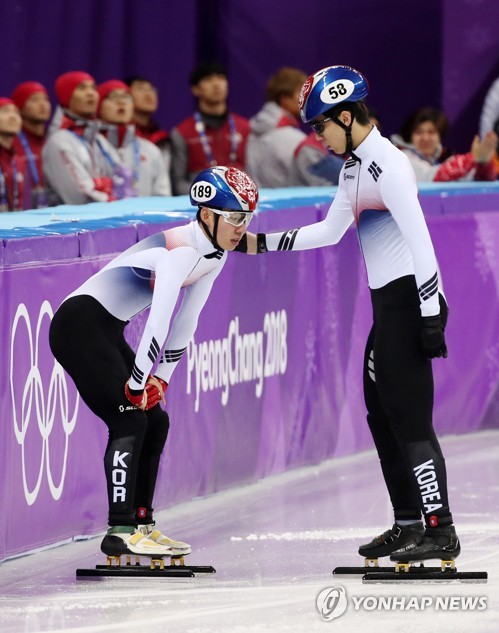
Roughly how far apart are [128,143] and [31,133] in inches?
28.0

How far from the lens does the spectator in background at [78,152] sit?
10.0m

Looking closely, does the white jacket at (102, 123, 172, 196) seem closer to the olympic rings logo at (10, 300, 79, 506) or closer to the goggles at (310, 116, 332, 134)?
the olympic rings logo at (10, 300, 79, 506)

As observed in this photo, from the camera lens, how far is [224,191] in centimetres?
629

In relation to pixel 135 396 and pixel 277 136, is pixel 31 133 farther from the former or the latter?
pixel 135 396

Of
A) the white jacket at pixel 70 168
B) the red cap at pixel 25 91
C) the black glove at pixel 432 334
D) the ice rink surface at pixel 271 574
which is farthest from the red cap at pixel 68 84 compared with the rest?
the black glove at pixel 432 334

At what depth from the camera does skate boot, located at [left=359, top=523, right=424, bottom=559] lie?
6.37m

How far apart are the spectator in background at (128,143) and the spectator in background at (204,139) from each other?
0.58 m

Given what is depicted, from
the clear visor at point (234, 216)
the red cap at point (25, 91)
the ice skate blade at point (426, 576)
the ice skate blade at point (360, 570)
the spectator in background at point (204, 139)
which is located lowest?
the ice skate blade at point (426, 576)

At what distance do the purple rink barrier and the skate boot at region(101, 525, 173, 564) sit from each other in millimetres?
509

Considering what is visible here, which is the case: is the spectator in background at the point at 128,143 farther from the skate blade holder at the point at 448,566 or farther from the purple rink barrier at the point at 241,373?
the skate blade holder at the point at 448,566

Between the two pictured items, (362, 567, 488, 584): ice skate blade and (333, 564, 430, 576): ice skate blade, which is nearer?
→ (362, 567, 488, 584): ice skate blade

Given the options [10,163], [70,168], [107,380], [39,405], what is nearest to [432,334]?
[107,380]

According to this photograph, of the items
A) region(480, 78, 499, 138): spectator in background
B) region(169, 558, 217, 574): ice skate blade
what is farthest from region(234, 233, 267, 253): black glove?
region(480, 78, 499, 138): spectator in background

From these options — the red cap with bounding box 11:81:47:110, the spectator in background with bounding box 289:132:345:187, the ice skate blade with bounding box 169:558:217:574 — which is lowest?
the ice skate blade with bounding box 169:558:217:574
